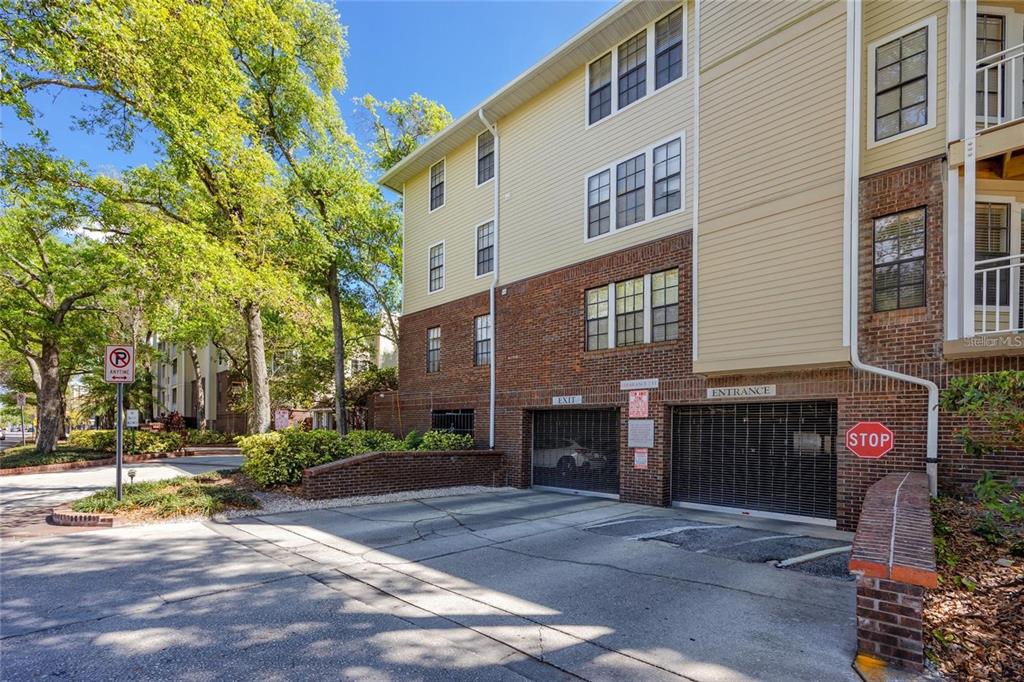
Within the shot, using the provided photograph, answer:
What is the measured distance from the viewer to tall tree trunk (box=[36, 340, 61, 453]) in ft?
70.9

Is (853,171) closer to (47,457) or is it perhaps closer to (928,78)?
(928,78)

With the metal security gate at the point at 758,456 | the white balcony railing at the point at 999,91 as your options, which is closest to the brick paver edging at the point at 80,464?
the metal security gate at the point at 758,456

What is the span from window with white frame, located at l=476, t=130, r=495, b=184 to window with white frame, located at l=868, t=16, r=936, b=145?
1029 cm

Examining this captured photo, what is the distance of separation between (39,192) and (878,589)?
17086 millimetres

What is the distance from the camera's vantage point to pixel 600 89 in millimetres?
13766

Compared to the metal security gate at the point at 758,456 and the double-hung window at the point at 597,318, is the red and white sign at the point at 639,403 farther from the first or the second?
the double-hung window at the point at 597,318

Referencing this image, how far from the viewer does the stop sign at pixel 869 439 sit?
837 cm

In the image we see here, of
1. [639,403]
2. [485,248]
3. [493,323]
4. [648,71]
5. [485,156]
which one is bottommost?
[639,403]

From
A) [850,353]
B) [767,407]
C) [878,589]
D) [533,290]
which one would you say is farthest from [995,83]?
[533,290]

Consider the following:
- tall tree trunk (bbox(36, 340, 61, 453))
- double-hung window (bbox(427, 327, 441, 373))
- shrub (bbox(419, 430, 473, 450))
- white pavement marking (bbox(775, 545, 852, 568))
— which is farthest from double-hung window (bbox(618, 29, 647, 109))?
tall tree trunk (bbox(36, 340, 61, 453))

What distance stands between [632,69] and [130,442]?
2484 centimetres

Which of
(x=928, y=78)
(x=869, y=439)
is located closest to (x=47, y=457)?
(x=869, y=439)

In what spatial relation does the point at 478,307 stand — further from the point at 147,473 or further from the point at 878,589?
the point at 878,589

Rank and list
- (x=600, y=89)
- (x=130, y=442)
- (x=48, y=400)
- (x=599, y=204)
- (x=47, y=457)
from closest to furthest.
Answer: (x=599, y=204)
(x=600, y=89)
(x=47, y=457)
(x=48, y=400)
(x=130, y=442)
